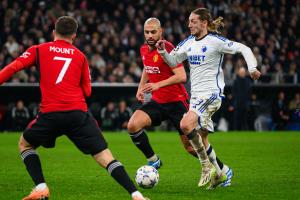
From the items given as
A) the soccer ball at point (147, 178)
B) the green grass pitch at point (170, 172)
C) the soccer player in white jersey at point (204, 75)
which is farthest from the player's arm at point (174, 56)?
the green grass pitch at point (170, 172)

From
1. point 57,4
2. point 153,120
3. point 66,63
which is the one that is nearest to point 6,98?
point 57,4

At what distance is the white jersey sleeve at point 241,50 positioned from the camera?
9570 mm

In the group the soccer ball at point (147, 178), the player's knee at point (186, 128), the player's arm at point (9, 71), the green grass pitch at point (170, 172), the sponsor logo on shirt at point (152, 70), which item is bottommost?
the green grass pitch at point (170, 172)

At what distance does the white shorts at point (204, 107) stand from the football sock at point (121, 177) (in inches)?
102

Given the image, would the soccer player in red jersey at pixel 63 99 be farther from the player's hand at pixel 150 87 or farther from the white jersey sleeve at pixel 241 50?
the white jersey sleeve at pixel 241 50

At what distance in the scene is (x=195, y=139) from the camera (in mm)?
10203

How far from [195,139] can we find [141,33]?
18978mm

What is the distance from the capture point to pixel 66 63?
823 cm

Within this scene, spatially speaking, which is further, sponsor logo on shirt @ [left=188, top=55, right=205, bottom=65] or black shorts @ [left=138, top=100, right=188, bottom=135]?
black shorts @ [left=138, top=100, right=188, bottom=135]

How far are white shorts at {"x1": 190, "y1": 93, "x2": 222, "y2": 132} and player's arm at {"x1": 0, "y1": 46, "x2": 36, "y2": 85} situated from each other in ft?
9.73

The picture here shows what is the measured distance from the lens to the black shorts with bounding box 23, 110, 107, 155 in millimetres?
8148

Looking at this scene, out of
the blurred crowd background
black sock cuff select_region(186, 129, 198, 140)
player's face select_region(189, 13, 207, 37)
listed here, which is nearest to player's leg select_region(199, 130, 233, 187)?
black sock cuff select_region(186, 129, 198, 140)

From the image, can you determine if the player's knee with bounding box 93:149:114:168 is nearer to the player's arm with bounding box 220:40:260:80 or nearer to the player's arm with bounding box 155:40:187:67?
the player's arm with bounding box 220:40:260:80

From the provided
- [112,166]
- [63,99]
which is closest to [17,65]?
[63,99]
